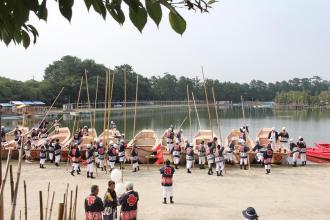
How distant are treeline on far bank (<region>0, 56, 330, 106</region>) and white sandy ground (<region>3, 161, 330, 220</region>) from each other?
39.4 feet

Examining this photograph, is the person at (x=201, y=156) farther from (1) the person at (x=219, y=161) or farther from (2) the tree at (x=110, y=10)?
(2) the tree at (x=110, y=10)

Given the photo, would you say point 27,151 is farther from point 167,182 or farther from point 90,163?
point 167,182

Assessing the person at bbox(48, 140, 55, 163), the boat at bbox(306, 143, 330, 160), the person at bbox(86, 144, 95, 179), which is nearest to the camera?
the person at bbox(86, 144, 95, 179)

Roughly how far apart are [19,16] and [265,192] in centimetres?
1190

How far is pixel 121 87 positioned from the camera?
81.5m

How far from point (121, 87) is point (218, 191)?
230 feet

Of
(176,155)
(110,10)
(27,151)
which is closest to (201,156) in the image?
(176,155)

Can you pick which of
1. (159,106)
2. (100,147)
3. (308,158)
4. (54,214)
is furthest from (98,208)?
→ (159,106)

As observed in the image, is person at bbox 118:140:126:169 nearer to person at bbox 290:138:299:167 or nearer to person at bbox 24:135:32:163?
person at bbox 24:135:32:163

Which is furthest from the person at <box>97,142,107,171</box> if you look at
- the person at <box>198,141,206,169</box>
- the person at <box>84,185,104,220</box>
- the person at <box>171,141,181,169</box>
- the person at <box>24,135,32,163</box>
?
the person at <box>84,185,104,220</box>

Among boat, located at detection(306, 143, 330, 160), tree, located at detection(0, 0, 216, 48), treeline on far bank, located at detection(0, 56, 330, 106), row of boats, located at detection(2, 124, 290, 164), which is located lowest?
boat, located at detection(306, 143, 330, 160)

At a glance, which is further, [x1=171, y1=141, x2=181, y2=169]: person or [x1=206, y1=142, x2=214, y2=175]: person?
[x1=171, y1=141, x2=181, y2=169]: person

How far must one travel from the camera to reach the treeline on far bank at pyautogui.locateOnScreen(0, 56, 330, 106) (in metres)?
63.5

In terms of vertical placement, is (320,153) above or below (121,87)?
below
